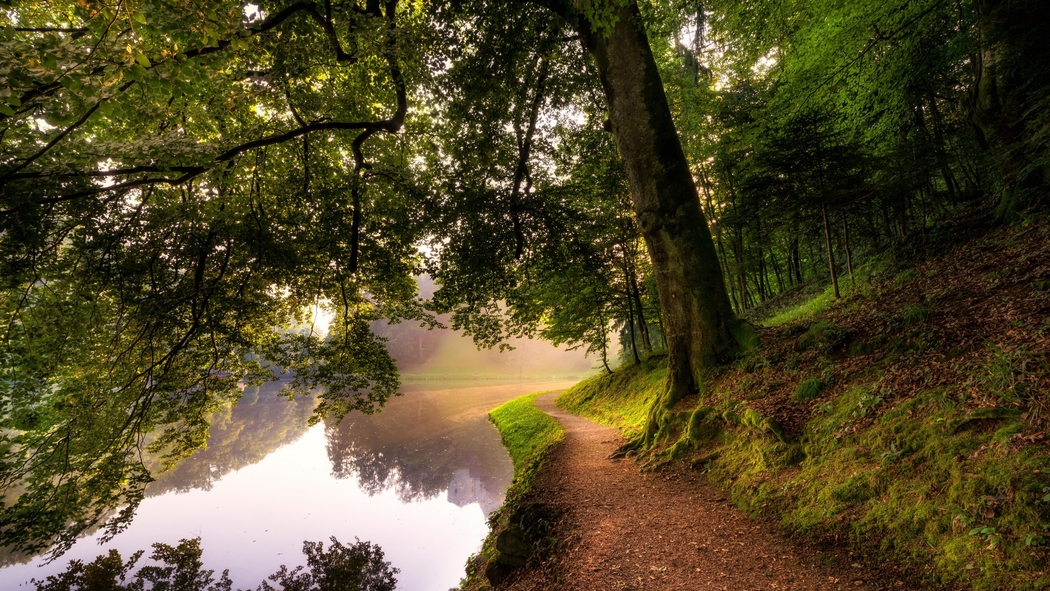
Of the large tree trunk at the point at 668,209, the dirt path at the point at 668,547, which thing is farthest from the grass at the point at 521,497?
the large tree trunk at the point at 668,209

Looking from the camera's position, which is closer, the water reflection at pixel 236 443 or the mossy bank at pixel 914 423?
the mossy bank at pixel 914 423

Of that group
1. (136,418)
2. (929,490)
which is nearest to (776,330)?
(929,490)

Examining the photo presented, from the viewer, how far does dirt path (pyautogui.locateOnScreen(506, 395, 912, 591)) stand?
9.90ft

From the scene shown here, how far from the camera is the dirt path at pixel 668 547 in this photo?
3018 millimetres

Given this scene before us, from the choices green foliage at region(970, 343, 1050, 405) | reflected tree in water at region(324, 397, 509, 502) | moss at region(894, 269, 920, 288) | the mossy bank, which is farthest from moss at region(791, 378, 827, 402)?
reflected tree in water at region(324, 397, 509, 502)

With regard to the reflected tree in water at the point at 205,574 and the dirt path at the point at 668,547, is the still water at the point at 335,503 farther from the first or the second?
the dirt path at the point at 668,547

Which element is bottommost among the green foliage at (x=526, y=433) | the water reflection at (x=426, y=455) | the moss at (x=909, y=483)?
the water reflection at (x=426, y=455)

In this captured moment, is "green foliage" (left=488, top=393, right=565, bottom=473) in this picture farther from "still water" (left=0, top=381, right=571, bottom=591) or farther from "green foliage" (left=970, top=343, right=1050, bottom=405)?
"green foliage" (left=970, top=343, right=1050, bottom=405)

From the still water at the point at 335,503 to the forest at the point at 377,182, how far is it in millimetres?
3189

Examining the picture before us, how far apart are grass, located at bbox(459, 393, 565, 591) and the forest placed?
2.49m

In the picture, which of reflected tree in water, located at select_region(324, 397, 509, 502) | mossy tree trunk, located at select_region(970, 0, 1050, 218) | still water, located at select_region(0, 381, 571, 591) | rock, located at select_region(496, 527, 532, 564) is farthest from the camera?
reflected tree in water, located at select_region(324, 397, 509, 502)

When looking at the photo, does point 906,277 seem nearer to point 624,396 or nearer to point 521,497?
point 521,497

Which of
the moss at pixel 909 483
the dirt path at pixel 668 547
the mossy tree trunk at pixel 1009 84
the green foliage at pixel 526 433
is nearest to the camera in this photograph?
the moss at pixel 909 483

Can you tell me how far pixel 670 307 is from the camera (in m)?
6.44
